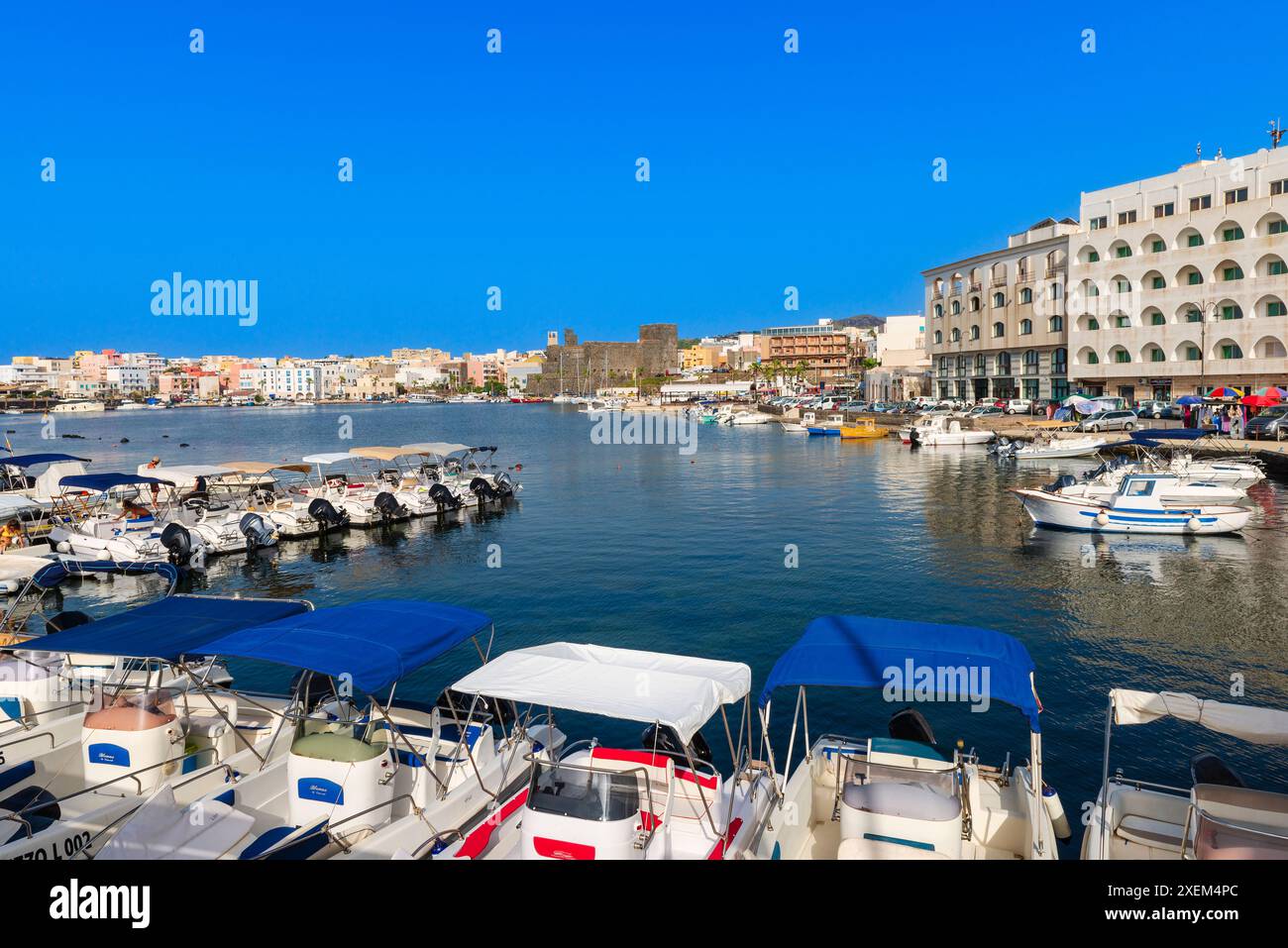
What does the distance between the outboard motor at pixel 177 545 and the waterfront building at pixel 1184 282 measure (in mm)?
66292

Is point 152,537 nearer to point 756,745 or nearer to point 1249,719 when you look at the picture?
point 756,745

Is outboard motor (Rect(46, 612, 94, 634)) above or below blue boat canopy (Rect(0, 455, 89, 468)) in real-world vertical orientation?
below

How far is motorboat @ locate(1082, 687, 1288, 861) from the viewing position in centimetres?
674

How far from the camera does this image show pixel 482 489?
4138 centimetres

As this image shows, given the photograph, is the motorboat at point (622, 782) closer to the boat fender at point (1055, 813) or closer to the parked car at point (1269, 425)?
the boat fender at point (1055, 813)

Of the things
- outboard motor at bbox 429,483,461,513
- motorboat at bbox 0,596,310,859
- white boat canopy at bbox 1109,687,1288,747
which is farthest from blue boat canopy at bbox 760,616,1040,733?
outboard motor at bbox 429,483,461,513

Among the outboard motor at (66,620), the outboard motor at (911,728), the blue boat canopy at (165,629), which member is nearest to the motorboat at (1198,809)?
the outboard motor at (911,728)

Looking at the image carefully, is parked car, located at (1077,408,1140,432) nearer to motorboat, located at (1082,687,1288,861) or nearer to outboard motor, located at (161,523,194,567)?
motorboat, located at (1082,687,1288,861)

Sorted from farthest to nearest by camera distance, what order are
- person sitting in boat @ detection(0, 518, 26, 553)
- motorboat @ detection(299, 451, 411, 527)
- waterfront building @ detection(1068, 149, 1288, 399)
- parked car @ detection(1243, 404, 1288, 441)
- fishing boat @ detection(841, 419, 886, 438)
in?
1. fishing boat @ detection(841, 419, 886, 438)
2. waterfront building @ detection(1068, 149, 1288, 399)
3. parked car @ detection(1243, 404, 1288, 441)
4. motorboat @ detection(299, 451, 411, 527)
5. person sitting in boat @ detection(0, 518, 26, 553)

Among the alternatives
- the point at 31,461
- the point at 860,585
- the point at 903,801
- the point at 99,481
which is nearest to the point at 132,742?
the point at 903,801
